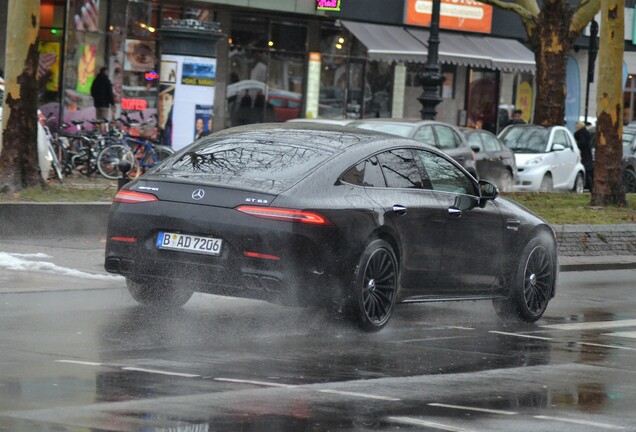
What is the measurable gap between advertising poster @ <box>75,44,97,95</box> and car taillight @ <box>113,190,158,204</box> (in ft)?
72.7

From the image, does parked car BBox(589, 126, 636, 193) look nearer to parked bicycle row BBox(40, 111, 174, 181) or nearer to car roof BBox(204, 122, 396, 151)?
parked bicycle row BBox(40, 111, 174, 181)

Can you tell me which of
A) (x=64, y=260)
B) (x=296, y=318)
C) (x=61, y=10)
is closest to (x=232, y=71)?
(x=61, y=10)

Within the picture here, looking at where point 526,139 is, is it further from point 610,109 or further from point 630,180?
point 610,109

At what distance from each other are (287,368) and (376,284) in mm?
1937

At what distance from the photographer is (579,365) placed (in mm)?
9477

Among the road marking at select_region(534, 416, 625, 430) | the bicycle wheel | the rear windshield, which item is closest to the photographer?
the road marking at select_region(534, 416, 625, 430)

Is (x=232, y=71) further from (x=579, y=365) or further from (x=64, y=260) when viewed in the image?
(x=579, y=365)

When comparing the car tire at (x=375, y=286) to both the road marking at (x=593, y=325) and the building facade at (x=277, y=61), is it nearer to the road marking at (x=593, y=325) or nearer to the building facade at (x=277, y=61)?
the road marking at (x=593, y=325)

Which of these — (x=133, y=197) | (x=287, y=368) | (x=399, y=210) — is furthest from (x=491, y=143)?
(x=287, y=368)

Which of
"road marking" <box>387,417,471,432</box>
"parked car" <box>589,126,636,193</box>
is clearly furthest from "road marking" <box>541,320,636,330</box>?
"parked car" <box>589,126,636,193</box>

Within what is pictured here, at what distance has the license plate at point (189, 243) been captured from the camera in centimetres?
965

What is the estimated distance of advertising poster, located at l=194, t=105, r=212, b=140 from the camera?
27.1 meters

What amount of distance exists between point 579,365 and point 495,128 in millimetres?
35792

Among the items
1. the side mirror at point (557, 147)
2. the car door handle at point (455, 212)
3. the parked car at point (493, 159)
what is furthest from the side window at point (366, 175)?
the side mirror at point (557, 147)
